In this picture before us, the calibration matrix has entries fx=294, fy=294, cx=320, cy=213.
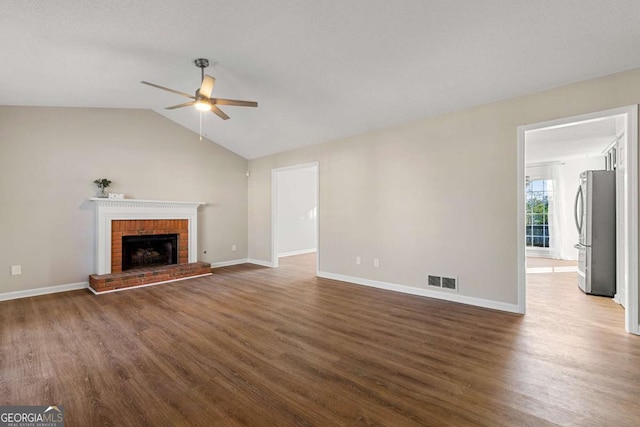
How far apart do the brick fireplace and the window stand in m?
8.55

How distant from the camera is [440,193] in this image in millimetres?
4133

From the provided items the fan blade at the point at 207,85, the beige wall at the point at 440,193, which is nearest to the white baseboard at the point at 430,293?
the beige wall at the point at 440,193

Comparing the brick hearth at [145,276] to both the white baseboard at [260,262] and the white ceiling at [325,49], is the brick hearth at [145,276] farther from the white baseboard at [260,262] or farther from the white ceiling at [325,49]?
the white ceiling at [325,49]

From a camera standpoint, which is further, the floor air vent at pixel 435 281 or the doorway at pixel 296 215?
the doorway at pixel 296 215

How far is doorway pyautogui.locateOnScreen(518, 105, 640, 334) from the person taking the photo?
2.92 metres

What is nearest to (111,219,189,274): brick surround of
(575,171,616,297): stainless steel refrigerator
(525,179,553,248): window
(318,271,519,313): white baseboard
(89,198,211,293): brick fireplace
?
(89,198,211,293): brick fireplace

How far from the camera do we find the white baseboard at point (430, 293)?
3615 millimetres

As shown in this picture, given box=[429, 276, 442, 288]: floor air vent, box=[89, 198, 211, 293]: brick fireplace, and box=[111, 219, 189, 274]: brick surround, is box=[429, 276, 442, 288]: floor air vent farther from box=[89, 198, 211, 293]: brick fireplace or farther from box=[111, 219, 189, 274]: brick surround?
box=[111, 219, 189, 274]: brick surround

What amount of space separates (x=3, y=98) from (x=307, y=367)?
17.6 feet

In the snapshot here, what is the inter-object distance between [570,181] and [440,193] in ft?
19.4

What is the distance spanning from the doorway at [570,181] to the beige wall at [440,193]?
106 millimetres

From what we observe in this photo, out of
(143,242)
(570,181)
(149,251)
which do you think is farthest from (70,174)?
(570,181)

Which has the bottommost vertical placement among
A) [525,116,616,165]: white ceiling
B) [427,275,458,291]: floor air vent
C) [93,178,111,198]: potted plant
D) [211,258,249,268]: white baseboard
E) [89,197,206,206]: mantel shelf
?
[211,258,249,268]: white baseboard

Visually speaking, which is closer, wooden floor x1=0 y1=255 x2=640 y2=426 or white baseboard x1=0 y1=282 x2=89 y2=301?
wooden floor x1=0 y1=255 x2=640 y2=426
